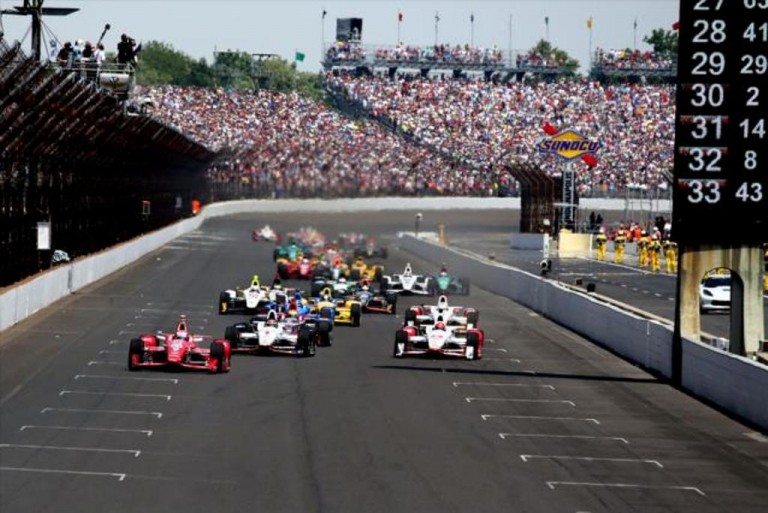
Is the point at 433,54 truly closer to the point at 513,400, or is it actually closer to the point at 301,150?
the point at 301,150

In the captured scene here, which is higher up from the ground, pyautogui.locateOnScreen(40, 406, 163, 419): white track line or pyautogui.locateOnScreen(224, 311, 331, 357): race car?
pyautogui.locateOnScreen(224, 311, 331, 357): race car

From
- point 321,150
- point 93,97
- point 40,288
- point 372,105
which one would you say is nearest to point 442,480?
point 40,288

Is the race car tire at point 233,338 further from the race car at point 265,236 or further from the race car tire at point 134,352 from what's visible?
the race car at point 265,236

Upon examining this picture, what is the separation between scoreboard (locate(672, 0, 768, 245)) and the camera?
29.6 metres

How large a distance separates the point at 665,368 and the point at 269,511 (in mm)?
16117

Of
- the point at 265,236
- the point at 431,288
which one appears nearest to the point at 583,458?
the point at 431,288

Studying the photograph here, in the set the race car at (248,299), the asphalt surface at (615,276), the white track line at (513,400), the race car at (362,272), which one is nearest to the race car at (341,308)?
the race car at (248,299)

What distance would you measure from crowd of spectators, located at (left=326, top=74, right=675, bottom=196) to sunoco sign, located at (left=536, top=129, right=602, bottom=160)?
28.0 meters

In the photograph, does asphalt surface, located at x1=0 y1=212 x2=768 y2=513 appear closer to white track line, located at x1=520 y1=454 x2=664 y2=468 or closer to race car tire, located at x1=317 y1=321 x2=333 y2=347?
white track line, located at x1=520 y1=454 x2=664 y2=468

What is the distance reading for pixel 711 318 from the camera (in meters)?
45.8

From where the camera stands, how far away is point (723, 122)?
3006 centimetres

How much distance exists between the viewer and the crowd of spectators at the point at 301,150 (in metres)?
111

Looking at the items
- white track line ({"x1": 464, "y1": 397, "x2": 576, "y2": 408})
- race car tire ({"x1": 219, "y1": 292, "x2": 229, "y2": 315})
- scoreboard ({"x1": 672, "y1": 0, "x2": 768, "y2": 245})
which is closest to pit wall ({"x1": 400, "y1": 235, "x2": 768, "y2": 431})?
scoreboard ({"x1": 672, "y1": 0, "x2": 768, "y2": 245})

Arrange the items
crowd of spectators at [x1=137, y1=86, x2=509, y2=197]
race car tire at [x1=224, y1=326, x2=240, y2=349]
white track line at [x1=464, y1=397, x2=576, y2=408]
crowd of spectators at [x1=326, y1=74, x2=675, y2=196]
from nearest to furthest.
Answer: white track line at [x1=464, y1=397, x2=576, y2=408] → race car tire at [x1=224, y1=326, x2=240, y2=349] → crowd of spectators at [x1=137, y1=86, x2=509, y2=197] → crowd of spectators at [x1=326, y1=74, x2=675, y2=196]
